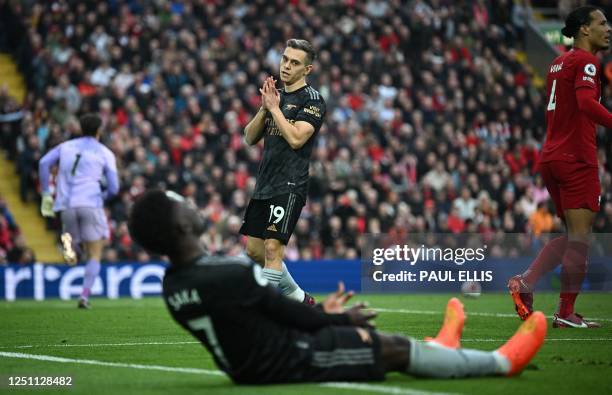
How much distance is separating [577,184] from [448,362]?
4.42 metres

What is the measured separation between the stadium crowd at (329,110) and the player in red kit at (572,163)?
11.4 meters

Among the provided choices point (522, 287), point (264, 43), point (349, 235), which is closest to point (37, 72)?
point (264, 43)

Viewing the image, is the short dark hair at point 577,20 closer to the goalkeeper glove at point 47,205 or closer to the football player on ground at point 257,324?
the football player on ground at point 257,324

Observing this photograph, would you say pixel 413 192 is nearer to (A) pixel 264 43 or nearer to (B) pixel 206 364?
(A) pixel 264 43

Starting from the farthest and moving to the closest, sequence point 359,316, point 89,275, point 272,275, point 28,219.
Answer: point 28,219
point 89,275
point 272,275
point 359,316

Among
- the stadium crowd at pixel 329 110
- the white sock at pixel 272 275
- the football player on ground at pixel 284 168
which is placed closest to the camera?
the white sock at pixel 272 275

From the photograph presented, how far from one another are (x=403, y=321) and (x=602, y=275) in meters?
2.30

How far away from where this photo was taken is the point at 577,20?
1073cm

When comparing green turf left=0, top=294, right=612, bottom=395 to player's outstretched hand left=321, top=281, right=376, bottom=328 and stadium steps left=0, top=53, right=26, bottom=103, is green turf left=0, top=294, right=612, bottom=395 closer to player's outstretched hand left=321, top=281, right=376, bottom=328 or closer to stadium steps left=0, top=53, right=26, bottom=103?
player's outstretched hand left=321, top=281, right=376, bottom=328

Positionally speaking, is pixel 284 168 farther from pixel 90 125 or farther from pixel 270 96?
pixel 90 125

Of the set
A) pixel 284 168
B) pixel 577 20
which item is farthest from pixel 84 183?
pixel 577 20

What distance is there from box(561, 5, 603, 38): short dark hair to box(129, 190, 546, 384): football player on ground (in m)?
5.02

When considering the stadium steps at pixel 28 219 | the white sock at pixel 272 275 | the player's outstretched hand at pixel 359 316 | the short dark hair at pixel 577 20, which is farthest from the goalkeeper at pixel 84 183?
the player's outstretched hand at pixel 359 316

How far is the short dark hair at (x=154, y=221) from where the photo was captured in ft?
20.8
